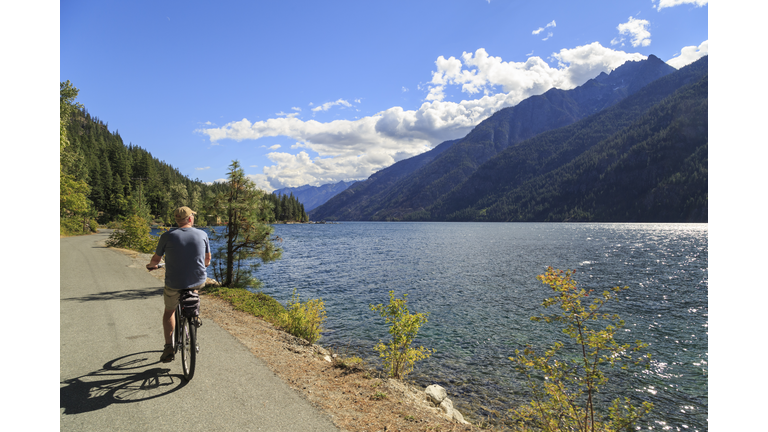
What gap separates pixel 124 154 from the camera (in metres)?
115

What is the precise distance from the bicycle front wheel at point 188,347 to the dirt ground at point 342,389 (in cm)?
171

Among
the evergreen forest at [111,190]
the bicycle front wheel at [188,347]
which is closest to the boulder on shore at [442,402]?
the bicycle front wheel at [188,347]

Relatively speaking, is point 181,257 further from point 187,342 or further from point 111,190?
point 111,190

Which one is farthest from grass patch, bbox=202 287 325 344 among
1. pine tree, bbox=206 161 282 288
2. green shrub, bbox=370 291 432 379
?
green shrub, bbox=370 291 432 379

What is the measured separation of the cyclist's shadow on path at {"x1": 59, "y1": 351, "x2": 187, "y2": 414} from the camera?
5789 mm

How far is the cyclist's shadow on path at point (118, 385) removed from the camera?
19.0 ft

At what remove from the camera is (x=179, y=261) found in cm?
662

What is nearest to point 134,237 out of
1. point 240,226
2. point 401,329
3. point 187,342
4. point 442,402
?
point 240,226

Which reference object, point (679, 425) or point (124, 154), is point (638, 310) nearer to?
point (679, 425)

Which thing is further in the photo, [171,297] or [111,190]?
[111,190]

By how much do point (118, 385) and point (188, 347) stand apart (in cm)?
128

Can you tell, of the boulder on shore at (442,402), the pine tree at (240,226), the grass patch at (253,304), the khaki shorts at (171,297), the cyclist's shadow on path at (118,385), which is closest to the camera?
the cyclist's shadow on path at (118,385)

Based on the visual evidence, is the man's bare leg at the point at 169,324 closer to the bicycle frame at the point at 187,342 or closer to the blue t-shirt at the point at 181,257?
the bicycle frame at the point at 187,342
